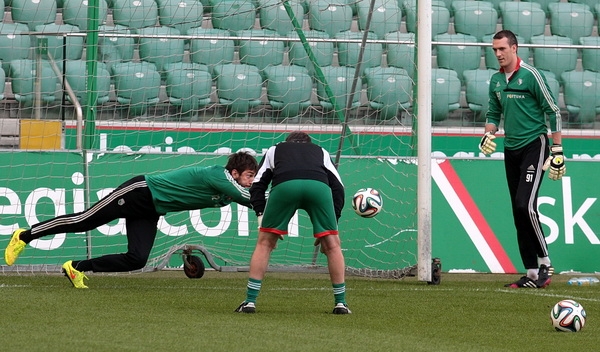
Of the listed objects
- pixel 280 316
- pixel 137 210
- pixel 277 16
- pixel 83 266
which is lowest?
pixel 83 266

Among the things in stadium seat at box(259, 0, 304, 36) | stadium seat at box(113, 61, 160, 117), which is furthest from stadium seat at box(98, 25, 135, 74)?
stadium seat at box(259, 0, 304, 36)

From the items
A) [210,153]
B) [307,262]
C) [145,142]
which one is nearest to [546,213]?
[307,262]

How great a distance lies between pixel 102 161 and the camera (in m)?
10.9

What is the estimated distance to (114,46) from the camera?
1177cm

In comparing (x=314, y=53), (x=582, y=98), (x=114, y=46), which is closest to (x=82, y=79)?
(x=114, y=46)

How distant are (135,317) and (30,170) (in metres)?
4.16

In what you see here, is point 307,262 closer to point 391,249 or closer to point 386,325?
point 391,249

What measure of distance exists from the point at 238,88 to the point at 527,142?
12.8ft

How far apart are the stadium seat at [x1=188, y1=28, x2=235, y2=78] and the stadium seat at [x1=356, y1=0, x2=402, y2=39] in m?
1.61

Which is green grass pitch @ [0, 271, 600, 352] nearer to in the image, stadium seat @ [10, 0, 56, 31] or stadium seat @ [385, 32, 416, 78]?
stadium seat @ [385, 32, 416, 78]

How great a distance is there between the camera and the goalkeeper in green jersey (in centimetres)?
900

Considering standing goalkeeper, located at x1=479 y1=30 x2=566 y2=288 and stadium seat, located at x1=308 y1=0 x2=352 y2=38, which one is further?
stadium seat, located at x1=308 y1=0 x2=352 y2=38

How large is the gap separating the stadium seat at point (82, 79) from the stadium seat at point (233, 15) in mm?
1606

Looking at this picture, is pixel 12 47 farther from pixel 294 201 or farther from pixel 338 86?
pixel 294 201
